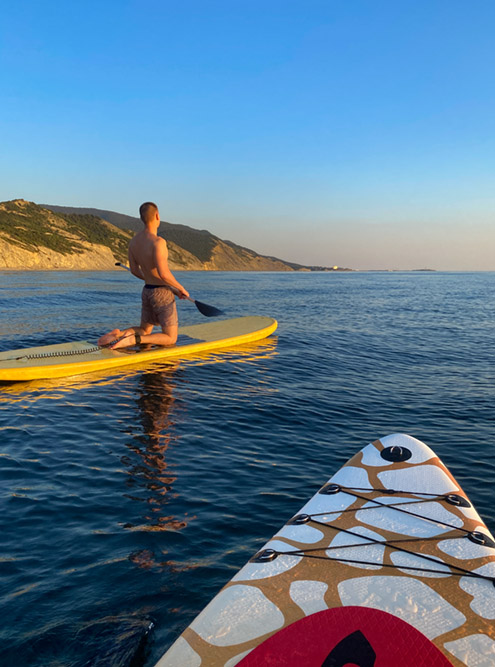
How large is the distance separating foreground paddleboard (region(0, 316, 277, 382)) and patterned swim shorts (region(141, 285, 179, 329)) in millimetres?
686

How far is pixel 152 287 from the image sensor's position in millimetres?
10430

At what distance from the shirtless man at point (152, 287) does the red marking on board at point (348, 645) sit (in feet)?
26.5

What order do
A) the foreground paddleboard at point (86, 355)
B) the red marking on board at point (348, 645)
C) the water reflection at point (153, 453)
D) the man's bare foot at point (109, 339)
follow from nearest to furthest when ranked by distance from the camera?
the red marking on board at point (348, 645)
the water reflection at point (153, 453)
the foreground paddleboard at point (86, 355)
the man's bare foot at point (109, 339)

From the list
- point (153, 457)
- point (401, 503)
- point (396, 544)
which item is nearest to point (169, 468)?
point (153, 457)

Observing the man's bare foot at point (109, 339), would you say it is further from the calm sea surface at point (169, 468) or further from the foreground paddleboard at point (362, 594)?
the foreground paddleboard at point (362, 594)

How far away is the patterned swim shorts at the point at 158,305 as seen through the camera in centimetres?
1034

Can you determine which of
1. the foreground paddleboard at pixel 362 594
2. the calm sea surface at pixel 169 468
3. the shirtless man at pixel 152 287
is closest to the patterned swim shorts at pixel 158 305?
the shirtless man at pixel 152 287

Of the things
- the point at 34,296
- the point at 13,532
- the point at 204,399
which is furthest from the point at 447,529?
the point at 34,296

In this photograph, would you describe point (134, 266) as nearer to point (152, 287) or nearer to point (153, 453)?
point (152, 287)

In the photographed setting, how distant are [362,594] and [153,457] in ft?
11.9

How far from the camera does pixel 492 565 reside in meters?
2.99

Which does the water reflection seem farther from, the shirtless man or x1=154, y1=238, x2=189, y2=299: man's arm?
x1=154, y1=238, x2=189, y2=299: man's arm

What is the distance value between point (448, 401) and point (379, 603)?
7.14 metres

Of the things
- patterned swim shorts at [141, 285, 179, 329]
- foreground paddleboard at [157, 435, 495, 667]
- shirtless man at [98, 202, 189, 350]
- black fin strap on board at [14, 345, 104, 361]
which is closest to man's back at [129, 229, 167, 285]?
shirtless man at [98, 202, 189, 350]
